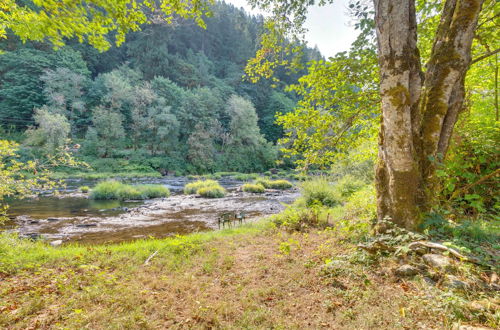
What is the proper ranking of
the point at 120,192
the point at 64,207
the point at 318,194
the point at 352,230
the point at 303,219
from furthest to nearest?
the point at 120,192 < the point at 64,207 < the point at 318,194 < the point at 303,219 < the point at 352,230

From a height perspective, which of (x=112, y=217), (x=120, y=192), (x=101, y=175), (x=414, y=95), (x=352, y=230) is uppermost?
(x=414, y=95)

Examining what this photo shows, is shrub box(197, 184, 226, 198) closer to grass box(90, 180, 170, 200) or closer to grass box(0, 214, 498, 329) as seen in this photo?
grass box(90, 180, 170, 200)

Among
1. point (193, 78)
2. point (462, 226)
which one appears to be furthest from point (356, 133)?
point (193, 78)

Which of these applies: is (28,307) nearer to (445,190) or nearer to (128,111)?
(445,190)

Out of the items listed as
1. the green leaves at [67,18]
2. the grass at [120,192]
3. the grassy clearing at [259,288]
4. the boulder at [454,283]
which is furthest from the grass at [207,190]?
the boulder at [454,283]

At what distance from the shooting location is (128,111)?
3681cm

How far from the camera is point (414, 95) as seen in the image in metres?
3.29

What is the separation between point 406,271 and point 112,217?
1046 centimetres

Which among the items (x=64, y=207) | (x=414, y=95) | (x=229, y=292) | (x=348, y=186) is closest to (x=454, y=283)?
(x=229, y=292)

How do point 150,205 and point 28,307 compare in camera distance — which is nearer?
point 28,307

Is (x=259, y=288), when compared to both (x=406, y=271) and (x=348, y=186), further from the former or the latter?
(x=348, y=186)

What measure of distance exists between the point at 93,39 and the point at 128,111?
37.9 m

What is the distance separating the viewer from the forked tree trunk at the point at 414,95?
10.3 ft

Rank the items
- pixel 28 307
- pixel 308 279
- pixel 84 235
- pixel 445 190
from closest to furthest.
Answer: pixel 28 307
pixel 308 279
pixel 445 190
pixel 84 235
